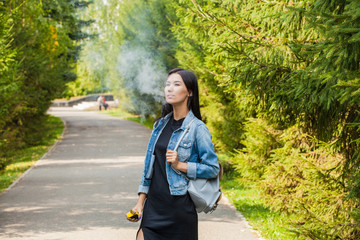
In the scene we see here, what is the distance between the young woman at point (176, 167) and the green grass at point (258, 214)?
242cm

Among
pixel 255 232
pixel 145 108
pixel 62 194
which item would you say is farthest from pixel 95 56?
pixel 255 232

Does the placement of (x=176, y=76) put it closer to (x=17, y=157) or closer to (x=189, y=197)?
(x=189, y=197)

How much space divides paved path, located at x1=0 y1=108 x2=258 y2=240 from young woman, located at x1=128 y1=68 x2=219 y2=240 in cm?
343

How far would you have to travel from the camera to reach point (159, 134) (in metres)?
3.61

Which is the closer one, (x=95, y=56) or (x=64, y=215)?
(x=64, y=215)

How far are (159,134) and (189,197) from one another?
50 cm

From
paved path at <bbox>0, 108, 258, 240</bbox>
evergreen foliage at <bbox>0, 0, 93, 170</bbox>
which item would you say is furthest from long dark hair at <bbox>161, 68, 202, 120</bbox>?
evergreen foliage at <bbox>0, 0, 93, 170</bbox>

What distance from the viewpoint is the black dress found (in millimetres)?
3395

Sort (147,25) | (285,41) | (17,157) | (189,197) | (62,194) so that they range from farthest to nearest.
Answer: (147,25) → (17,157) → (62,194) → (285,41) → (189,197)

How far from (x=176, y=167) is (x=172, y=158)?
0.23ft

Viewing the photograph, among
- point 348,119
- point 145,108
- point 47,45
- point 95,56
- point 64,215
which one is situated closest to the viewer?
point 348,119

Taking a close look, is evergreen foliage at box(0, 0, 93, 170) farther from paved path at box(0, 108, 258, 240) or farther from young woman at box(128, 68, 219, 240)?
young woman at box(128, 68, 219, 240)

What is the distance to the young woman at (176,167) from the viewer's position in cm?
337

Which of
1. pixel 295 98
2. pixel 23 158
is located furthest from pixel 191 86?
pixel 23 158
